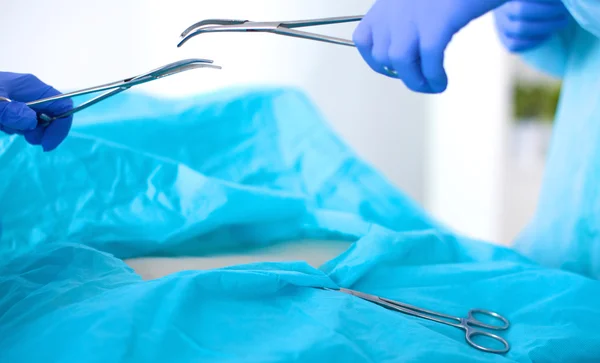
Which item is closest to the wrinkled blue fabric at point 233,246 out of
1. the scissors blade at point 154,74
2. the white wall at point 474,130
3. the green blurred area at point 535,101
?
the scissors blade at point 154,74

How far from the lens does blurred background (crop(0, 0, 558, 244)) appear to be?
3.34 feet

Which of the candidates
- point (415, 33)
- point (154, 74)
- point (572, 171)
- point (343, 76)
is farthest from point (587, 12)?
point (343, 76)

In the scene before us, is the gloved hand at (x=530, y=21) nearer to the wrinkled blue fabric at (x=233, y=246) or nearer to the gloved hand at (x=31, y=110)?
the wrinkled blue fabric at (x=233, y=246)

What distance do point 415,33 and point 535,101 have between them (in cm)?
167

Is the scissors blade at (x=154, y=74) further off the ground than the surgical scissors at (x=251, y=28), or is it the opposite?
the surgical scissors at (x=251, y=28)

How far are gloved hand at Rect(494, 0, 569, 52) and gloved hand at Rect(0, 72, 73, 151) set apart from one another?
586 mm

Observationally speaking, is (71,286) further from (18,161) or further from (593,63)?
(593,63)

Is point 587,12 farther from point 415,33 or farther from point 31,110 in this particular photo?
point 31,110

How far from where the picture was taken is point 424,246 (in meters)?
0.65

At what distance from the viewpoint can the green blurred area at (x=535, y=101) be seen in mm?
2082

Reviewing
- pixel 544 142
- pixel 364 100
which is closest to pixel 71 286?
pixel 364 100

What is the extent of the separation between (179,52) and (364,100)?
57 cm

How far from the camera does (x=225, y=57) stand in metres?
1.22

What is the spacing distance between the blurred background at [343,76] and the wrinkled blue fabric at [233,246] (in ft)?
0.72
